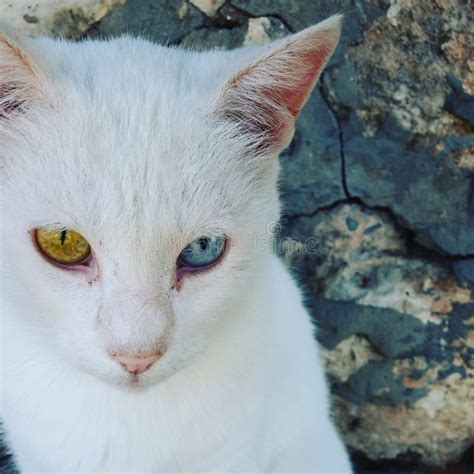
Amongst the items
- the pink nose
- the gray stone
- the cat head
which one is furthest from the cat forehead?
the gray stone

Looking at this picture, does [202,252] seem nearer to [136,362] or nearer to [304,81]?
[136,362]

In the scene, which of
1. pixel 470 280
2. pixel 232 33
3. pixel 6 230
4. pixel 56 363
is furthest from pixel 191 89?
pixel 470 280

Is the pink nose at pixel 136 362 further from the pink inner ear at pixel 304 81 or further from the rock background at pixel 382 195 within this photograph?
the rock background at pixel 382 195

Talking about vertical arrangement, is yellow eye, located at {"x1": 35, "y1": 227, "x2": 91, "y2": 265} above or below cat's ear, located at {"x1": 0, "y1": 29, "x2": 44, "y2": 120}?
below

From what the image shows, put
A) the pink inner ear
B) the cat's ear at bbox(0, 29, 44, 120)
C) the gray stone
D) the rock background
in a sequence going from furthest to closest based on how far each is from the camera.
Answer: the gray stone
the rock background
the pink inner ear
the cat's ear at bbox(0, 29, 44, 120)

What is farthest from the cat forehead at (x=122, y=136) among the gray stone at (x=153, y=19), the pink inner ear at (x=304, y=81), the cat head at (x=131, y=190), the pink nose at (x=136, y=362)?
the gray stone at (x=153, y=19)

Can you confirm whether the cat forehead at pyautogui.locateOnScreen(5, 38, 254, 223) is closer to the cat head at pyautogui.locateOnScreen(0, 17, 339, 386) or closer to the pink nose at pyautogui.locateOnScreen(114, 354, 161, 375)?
the cat head at pyautogui.locateOnScreen(0, 17, 339, 386)
